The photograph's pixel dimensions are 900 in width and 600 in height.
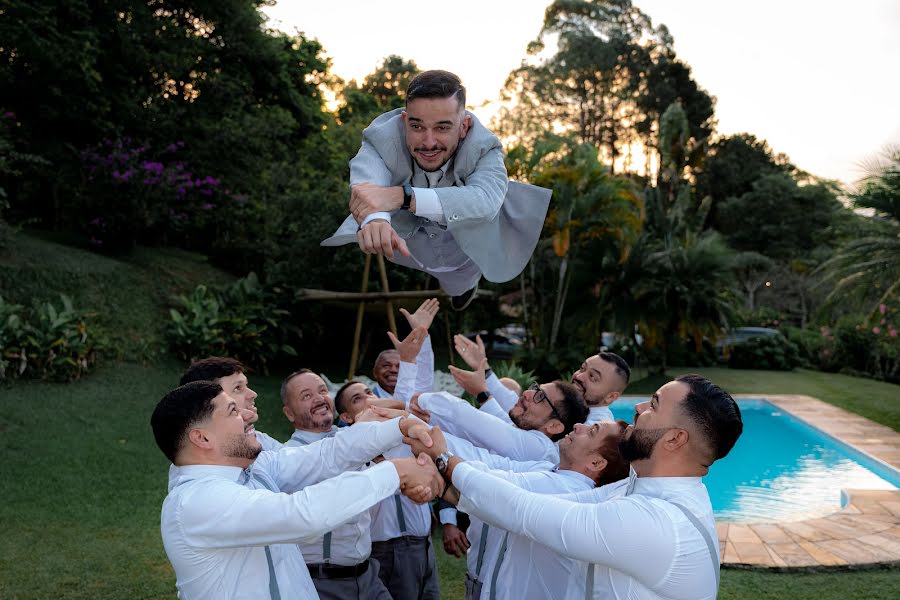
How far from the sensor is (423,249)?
301 cm

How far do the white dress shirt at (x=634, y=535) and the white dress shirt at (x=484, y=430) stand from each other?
105cm

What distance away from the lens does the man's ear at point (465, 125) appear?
8.99 ft

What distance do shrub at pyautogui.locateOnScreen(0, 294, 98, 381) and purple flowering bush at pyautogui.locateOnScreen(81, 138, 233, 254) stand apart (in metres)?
2.88

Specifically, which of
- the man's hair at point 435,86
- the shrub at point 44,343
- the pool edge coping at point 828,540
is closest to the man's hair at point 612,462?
the man's hair at point 435,86

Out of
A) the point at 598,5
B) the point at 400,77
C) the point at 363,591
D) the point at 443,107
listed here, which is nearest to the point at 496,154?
the point at 443,107

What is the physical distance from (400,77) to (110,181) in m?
21.4

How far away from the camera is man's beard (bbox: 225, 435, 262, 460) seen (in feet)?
8.60

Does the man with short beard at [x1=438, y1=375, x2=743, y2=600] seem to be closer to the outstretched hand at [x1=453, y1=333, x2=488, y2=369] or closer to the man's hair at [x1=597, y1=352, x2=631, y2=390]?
the outstretched hand at [x1=453, y1=333, x2=488, y2=369]

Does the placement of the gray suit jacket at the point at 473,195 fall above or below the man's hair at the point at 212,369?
above

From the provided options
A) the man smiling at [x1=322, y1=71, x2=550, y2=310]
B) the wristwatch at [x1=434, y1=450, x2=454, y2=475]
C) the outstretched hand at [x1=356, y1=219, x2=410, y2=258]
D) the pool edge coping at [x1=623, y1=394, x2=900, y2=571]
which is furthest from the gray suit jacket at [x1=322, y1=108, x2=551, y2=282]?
the pool edge coping at [x1=623, y1=394, x2=900, y2=571]

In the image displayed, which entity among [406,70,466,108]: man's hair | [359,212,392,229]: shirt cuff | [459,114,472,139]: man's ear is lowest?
[359,212,392,229]: shirt cuff

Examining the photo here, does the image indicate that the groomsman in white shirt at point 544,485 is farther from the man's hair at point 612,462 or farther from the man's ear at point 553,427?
the man's ear at point 553,427

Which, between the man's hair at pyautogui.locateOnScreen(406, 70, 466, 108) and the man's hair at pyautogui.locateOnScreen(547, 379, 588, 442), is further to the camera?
the man's hair at pyautogui.locateOnScreen(547, 379, 588, 442)

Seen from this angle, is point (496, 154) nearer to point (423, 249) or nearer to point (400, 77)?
point (423, 249)
